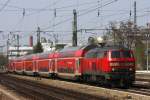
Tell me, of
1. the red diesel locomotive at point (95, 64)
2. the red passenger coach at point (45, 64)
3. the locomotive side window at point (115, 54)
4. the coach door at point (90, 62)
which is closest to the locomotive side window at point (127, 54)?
the red diesel locomotive at point (95, 64)

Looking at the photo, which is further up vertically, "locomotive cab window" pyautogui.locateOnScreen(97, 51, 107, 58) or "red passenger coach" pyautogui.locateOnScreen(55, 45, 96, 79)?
"locomotive cab window" pyautogui.locateOnScreen(97, 51, 107, 58)

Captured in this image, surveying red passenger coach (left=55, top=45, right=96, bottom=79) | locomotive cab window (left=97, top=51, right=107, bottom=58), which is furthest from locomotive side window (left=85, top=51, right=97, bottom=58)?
red passenger coach (left=55, top=45, right=96, bottom=79)

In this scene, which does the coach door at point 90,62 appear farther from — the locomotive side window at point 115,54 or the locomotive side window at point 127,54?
the locomotive side window at point 127,54

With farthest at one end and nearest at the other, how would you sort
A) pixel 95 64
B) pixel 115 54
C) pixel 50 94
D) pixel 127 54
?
pixel 95 64
pixel 127 54
pixel 115 54
pixel 50 94

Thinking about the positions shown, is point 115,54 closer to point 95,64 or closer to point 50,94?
point 95,64

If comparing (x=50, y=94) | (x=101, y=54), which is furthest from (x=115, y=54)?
(x=50, y=94)

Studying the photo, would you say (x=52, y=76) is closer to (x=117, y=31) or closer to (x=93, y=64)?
(x=93, y=64)

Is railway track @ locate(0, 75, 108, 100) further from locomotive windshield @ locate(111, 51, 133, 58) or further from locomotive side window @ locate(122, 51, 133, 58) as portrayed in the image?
locomotive side window @ locate(122, 51, 133, 58)

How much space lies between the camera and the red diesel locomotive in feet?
114

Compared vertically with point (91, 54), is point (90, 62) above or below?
below

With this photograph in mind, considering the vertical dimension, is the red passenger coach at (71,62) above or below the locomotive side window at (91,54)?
below

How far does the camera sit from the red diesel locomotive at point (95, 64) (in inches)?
Answer: 1363

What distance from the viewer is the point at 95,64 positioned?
37781 millimetres

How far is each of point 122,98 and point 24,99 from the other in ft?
18.8
